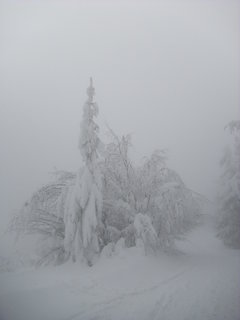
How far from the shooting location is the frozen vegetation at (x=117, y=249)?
28.8 feet

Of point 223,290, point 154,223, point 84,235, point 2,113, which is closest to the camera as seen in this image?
point 223,290

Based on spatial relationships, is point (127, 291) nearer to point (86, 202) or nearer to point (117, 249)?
point (117, 249)

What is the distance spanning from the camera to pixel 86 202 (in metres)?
13.3

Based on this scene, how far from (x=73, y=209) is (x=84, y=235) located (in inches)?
56.2

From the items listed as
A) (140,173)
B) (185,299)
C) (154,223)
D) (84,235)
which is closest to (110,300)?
(185,299)

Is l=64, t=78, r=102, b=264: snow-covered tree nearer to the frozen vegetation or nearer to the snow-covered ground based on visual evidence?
the frozen vegetation

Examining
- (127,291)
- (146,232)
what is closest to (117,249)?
(146,232)

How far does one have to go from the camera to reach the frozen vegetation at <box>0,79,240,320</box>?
28.8 ft

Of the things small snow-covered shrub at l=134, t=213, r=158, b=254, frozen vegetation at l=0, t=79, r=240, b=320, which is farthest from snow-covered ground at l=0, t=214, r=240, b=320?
small snow-covered shrub at l=134, t=213, r=158, b=254

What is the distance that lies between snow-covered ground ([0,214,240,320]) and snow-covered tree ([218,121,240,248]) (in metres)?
4.50

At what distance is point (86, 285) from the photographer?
34.7ft

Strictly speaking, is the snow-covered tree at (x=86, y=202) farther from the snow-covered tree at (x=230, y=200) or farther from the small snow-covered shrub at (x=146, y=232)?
the snow-covered tree at (x=230, y=200)

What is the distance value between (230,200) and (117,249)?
30.3ft

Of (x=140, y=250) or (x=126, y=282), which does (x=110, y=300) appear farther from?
(x=140, y=250)
